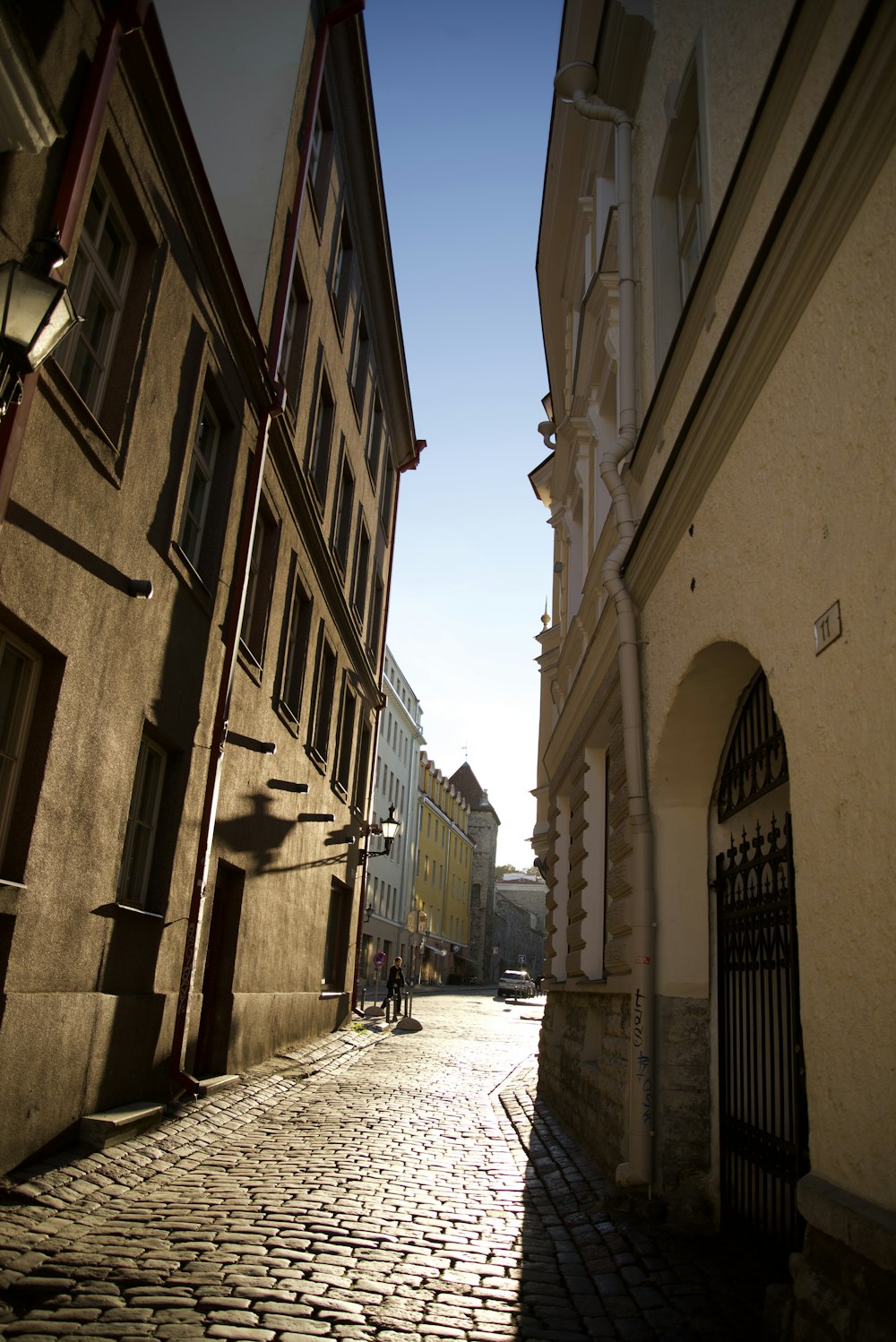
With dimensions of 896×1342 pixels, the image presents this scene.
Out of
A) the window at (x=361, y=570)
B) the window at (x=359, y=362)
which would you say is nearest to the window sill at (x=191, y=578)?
the window at (x=359, y=362)

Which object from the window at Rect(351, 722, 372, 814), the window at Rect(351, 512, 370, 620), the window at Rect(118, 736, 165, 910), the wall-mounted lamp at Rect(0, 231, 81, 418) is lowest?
the window at Rect(118, 736, 165, 910)

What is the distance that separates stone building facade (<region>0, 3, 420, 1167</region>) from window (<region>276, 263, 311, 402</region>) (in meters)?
0.04

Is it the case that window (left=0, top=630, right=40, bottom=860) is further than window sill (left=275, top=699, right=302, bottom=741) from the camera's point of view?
No

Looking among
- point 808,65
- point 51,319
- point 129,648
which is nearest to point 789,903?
point 808,65

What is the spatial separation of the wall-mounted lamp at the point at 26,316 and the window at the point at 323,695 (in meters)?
10.8

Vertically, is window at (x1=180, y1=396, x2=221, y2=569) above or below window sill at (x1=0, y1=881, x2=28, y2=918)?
above

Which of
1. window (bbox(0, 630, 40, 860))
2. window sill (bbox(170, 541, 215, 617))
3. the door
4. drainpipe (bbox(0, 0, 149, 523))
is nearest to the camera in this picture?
drainpipe (bbox(0, 0, 149, 523))

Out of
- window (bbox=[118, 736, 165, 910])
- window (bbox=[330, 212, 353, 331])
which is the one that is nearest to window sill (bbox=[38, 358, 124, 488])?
window (bbox=[118, 736, 165, 910])

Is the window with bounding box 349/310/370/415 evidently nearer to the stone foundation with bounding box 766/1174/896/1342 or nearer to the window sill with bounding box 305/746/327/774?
the window sill with bounding box 305/746/327/774

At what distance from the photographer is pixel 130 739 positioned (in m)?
7.26

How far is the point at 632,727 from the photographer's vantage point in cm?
731

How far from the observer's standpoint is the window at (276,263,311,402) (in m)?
12.6

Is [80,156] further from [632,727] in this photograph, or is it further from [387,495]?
[387,495]

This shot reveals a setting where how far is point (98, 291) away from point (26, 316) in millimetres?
3033
